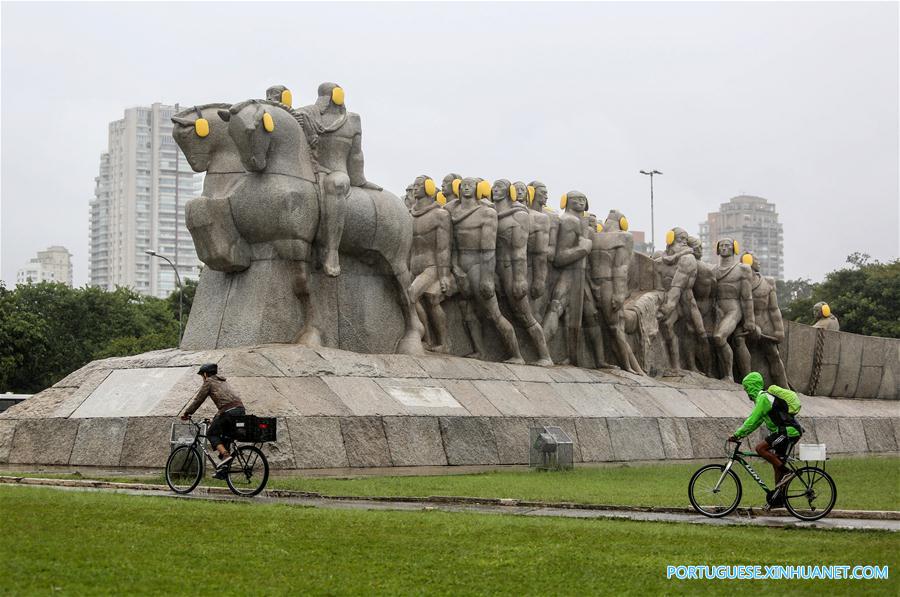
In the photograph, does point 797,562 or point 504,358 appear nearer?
point 797,562

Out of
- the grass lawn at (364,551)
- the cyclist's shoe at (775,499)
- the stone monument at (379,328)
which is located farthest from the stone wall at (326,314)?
the cyclist's shoe at (775,499)

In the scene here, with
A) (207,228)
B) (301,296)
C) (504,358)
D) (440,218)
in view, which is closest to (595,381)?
(504,358)

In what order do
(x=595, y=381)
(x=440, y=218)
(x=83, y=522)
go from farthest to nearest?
(x=595, y=381) → (x=440, y=218) → (x=83, y=522)

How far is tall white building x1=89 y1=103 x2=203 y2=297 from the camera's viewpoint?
136m

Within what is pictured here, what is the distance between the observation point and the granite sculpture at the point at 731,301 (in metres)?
31.1

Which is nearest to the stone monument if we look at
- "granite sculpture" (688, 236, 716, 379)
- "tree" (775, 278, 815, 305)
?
"granite sculpture" (688, 236, 716, 379)

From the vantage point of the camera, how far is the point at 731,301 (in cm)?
3127

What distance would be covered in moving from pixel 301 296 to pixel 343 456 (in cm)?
355

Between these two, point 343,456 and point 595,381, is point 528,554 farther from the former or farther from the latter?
point 595,381

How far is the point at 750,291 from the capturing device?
1233 inches

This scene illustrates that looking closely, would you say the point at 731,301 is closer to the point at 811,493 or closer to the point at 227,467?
the point at 811,493

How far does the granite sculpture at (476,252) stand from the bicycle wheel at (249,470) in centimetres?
1004

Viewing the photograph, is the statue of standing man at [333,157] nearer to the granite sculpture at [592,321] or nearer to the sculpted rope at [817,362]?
the granite sculpture at [592,321]

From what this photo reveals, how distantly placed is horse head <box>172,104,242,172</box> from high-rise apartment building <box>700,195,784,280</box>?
396 ft
